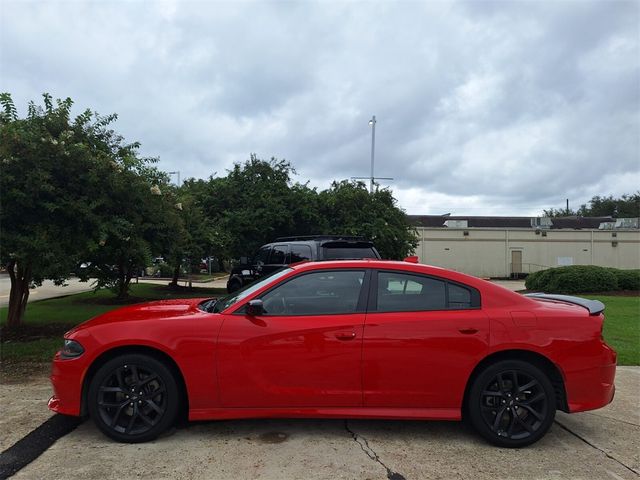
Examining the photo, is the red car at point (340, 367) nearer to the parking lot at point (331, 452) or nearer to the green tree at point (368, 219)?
the parking lot at point (331, 452)

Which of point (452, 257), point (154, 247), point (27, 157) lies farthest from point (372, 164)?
point (27, 157)

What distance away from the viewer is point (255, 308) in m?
4.15

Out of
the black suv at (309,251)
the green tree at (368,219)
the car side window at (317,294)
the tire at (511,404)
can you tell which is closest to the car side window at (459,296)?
the tire at (511,404)

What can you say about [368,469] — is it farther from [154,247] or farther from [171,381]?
[154,247]

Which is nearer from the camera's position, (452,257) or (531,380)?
(531,380)

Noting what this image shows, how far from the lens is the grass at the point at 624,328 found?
7.67 m

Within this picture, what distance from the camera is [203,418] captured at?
4102 millimetres

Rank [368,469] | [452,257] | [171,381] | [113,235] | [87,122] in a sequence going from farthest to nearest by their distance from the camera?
1. [452,257]
2. [87,122]
3. [113,235]
4. [171,381]
5. [368,469]

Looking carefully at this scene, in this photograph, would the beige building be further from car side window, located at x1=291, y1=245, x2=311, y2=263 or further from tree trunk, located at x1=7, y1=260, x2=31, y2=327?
tree trunk, located at x1=7, y1=260, x2=31, y2=327

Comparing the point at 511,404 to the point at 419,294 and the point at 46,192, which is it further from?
the point at 46,192

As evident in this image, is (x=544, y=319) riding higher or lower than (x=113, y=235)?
lower

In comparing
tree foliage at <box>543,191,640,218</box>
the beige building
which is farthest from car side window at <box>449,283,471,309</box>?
tree foliage at <box>543,191,640,218</box>

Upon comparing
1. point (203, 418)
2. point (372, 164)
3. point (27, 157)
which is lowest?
point (203, 418)

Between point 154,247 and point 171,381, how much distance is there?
5285 mm
